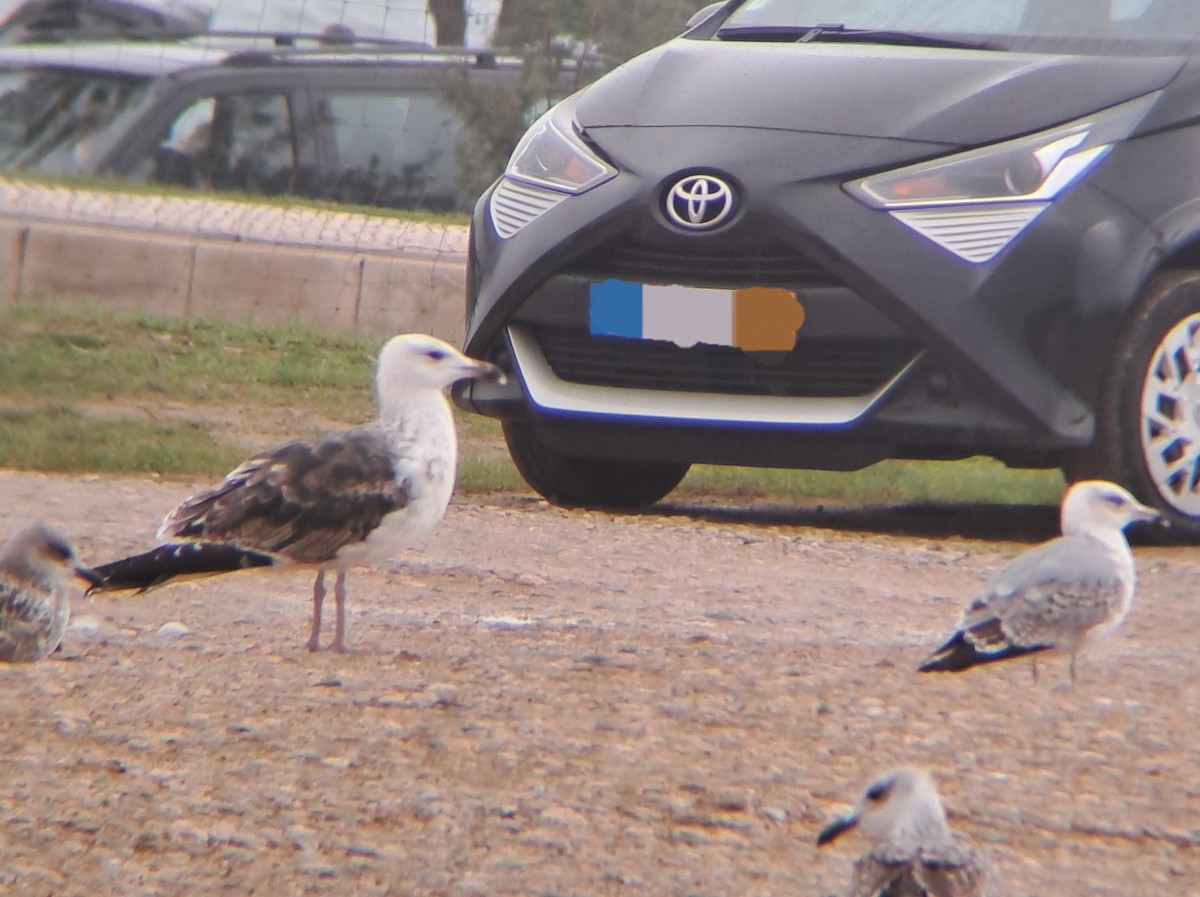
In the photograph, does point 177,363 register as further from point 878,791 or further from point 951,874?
point 951,874

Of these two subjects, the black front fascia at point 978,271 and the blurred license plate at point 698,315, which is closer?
the black front fascia at point 978,271

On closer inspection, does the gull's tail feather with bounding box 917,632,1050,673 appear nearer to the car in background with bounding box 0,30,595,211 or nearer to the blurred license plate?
the blurred license plate

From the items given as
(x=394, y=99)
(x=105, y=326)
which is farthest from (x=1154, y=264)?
(x=394, y=99)

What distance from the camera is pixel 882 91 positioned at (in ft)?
21.1

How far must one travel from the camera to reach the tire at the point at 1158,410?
6.35m

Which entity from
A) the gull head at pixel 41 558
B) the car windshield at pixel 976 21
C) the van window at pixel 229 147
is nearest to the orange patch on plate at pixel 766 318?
the car windshield at pixel 976 21

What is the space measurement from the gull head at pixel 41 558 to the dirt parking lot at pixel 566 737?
15cm

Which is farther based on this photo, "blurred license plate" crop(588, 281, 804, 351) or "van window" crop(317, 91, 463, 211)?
"van window" crop(317, 91, 463, 211)

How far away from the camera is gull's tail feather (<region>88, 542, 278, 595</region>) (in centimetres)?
491

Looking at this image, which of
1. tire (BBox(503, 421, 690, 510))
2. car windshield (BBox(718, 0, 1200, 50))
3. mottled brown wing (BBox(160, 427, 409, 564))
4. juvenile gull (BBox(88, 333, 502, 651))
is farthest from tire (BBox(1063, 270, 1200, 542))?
mottled brown wing (BBox(160, 427, 409, 564))

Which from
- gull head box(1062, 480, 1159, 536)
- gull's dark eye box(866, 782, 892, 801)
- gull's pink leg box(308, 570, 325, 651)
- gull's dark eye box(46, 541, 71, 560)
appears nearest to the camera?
gull's dark eye box(866, 782, 892, 801)

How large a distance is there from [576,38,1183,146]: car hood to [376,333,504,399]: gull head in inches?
60.4

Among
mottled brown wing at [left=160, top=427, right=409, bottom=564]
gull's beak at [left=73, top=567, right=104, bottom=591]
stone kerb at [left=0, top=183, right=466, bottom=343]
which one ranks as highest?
mottled brown wing at [left=160, top=427, right=409, bottom=564]

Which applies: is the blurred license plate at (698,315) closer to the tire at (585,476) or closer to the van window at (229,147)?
the tire at (585,476)
